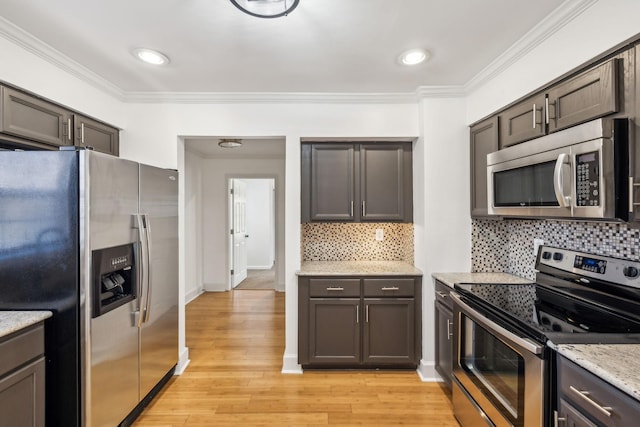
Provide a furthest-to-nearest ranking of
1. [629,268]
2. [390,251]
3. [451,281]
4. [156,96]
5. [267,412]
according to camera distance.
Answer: [390,251] → [156,96] → [451,281] → [267,412] → [629,268]

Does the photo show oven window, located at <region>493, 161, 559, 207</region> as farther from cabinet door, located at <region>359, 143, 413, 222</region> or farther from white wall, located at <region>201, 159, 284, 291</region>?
white wall, located at <region>201, 159, 284, 291</region>

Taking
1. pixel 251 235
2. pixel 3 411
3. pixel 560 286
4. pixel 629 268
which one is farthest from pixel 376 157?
pixel 251 235

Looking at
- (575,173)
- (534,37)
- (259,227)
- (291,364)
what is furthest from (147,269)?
(259,227)

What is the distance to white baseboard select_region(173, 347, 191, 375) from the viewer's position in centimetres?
286

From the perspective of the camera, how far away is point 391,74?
2469 mm

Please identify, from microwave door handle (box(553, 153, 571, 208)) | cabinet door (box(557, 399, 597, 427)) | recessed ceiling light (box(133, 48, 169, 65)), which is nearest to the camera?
cabinet door (box(557, 399, 597, 427))

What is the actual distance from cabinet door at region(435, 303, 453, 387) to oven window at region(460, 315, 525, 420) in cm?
36

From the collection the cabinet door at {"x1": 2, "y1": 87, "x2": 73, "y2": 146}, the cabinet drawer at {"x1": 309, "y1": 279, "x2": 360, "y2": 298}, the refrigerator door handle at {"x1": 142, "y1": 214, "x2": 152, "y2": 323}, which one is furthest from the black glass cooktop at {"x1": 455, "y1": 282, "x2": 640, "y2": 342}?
the cabinet door at {"x1": 2, "y1": 87, "x2": 73, "y2": 146}

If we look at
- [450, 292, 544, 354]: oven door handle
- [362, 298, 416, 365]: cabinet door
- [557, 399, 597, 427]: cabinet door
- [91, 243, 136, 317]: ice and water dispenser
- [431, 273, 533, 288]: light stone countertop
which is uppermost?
[91, 243, 136, 317]: ice and water dispenser

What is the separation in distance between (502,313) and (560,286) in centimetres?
69

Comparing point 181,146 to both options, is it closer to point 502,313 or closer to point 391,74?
point 391,74

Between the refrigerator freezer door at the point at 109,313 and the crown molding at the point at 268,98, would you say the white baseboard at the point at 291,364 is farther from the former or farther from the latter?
the crown molding at the point at 268,98

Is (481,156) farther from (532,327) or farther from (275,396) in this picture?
(275,396)

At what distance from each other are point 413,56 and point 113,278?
236 cm
